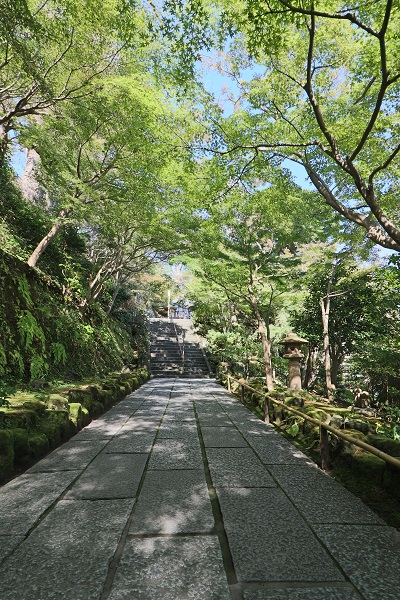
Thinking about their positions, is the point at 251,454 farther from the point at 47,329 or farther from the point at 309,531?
the point at 47,329

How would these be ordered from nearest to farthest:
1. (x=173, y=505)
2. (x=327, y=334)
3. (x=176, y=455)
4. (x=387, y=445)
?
(x=173, y=505)
(x=387, y=445)
(x=176, y=455)
(x=327, y=334)

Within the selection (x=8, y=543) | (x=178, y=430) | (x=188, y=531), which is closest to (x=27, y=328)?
(x=178, y=430)

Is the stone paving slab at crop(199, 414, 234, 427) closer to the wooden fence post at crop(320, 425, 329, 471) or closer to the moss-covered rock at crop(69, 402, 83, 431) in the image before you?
the moss-covered rock at crop(69, 402, 83, 431)

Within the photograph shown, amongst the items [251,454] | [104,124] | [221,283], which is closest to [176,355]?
[221,283]

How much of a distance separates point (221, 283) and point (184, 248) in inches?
120

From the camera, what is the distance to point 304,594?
1654 millimetres

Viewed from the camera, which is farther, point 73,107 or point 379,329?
point 379,329

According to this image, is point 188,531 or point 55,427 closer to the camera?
point 188,531

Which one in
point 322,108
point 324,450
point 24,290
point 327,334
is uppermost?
point 322,108

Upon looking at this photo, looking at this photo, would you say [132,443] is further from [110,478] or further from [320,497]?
[320,497]

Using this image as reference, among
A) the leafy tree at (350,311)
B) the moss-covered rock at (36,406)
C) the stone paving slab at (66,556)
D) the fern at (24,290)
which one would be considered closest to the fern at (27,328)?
the fern at (24,290)

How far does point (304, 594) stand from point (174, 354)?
17.9 m

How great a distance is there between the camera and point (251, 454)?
4066 millimetres

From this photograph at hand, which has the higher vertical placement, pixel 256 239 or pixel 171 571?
pixel 256 239
